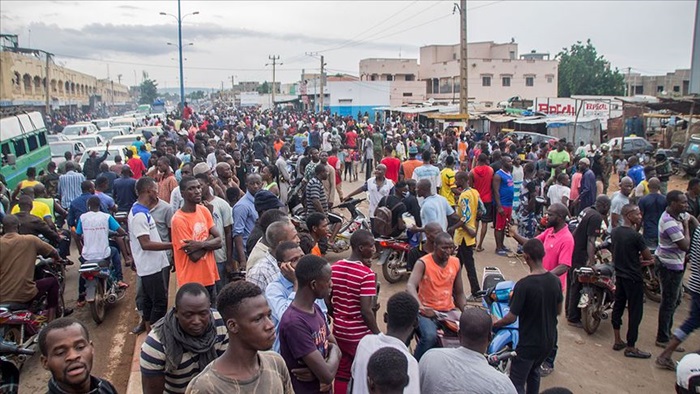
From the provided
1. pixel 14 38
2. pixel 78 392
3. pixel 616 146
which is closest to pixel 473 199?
pixel 78 392

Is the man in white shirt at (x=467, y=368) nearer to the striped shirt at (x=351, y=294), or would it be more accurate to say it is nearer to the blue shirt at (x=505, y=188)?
the striped shirt at (x=351, y=294)

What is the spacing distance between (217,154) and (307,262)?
29.8 feet

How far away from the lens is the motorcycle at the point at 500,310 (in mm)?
4945

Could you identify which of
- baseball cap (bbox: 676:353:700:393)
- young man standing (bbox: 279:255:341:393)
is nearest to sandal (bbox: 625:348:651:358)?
baseball cap (bbox: 676:353:700:393)

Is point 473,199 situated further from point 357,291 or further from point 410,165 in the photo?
point 357,291

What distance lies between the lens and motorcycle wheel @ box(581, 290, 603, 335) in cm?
685

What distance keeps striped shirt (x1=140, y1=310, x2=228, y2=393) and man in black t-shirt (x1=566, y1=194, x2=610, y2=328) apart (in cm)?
530

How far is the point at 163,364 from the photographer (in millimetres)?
3102

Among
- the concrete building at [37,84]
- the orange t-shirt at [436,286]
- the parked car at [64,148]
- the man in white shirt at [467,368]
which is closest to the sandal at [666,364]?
the orange t-shirt at [436,286]

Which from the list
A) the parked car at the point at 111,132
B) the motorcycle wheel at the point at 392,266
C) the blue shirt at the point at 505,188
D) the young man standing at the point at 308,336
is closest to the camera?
the young man standing at the point at 308,336

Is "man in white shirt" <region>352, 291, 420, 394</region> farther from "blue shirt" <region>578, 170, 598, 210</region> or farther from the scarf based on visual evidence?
"blue shirt" <region>578, 170, 598, 210</region>

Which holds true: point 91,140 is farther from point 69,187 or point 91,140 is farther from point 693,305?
point 693,305

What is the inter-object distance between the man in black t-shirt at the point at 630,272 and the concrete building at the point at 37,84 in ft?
116

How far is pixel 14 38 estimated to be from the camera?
4569cm
